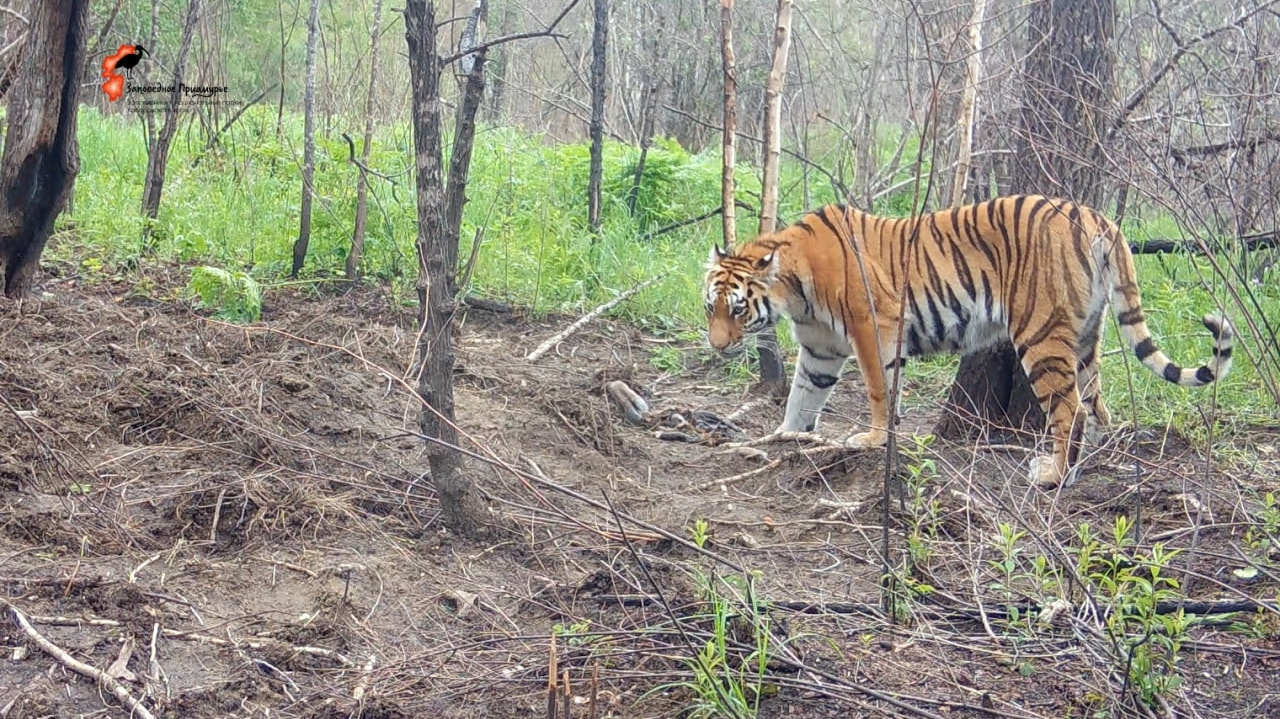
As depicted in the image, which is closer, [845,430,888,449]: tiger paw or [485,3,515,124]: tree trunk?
[845,430,888,449]: tiger paw

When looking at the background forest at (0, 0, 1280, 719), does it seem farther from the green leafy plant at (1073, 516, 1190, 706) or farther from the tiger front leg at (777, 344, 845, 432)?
the tiger front leg at (777, 344, 845, 432)

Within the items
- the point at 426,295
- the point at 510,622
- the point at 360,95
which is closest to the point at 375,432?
the point at 426,295

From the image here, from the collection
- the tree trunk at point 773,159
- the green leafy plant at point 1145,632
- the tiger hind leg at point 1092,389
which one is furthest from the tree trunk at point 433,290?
the tiger hind leg at point 1092,389

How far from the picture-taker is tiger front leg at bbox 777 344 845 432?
6.29 metres

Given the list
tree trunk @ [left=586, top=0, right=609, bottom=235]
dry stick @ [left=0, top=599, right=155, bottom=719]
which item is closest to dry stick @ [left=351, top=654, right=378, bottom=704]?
dry stick @ [left=0, top=599, right=155, bottom=719]

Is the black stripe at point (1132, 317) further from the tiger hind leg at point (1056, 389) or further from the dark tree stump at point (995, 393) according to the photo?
the dark tree stump at point (995, 393)

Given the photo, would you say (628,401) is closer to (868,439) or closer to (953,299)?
(868,439)

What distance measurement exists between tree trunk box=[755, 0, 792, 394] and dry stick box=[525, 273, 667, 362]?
52.7 inches

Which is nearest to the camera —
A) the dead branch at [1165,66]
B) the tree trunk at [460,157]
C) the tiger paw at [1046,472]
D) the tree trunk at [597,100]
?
the dead branch at [1165,66]

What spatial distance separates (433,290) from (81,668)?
5.36 ft

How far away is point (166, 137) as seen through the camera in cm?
834

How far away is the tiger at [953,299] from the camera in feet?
17.8

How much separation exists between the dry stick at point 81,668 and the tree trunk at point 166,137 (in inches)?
227

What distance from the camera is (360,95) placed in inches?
435
